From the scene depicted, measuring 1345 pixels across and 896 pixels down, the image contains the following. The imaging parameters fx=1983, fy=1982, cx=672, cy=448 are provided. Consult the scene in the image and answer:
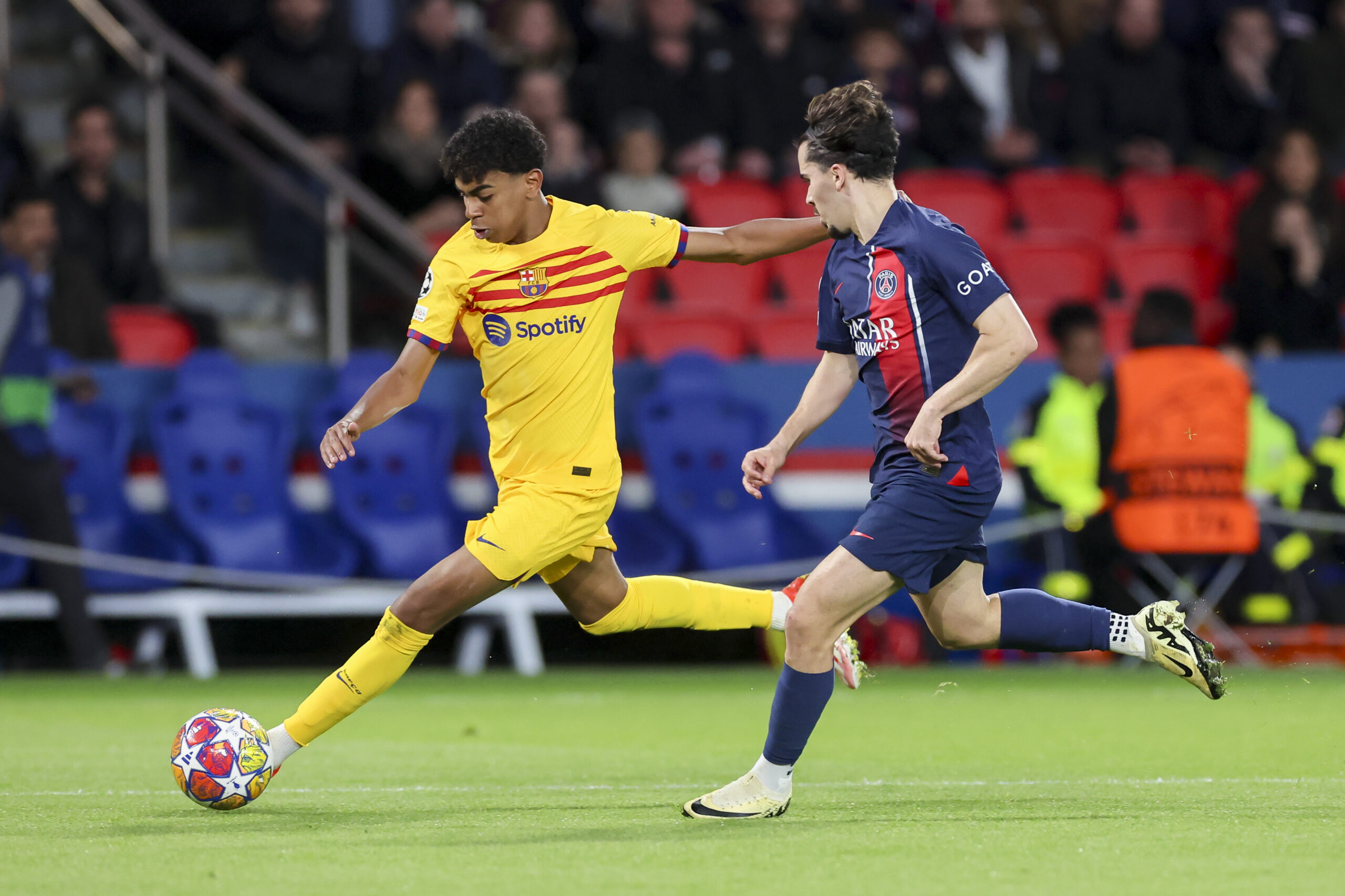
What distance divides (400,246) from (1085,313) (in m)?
4.11

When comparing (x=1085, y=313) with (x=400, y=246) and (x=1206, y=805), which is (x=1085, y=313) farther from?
(x=1206, y=805)

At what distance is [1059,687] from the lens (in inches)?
396

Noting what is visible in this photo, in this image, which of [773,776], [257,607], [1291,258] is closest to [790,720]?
[773,776]

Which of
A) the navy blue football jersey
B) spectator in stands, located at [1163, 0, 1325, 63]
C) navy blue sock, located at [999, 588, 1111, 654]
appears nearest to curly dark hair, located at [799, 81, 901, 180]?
the navy blue football jersey

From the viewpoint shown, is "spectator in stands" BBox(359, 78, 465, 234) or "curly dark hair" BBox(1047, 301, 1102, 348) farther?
"spectator in stands" BBox(359, 78, 465, 234)

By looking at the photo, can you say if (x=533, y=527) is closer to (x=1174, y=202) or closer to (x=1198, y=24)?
(x=1174, y=202)

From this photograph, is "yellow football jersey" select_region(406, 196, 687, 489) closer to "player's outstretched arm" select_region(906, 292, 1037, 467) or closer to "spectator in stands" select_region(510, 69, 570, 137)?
"player's outstretched arm" select_region(906, 292, 1037, 467)

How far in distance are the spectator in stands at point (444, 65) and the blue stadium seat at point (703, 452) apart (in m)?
3.11

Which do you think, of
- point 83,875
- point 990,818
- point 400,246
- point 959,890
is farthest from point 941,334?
point 400,246

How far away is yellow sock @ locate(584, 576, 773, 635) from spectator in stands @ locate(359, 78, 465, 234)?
6.73m

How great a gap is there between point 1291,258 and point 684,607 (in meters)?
8.01

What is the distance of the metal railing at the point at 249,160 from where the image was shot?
12.2 meters

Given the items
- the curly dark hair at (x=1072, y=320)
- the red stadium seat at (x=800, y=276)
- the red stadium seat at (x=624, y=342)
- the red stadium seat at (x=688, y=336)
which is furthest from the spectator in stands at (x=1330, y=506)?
the red stadium seat at (x=624, y=342)

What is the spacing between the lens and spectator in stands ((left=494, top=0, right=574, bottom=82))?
13.8m
